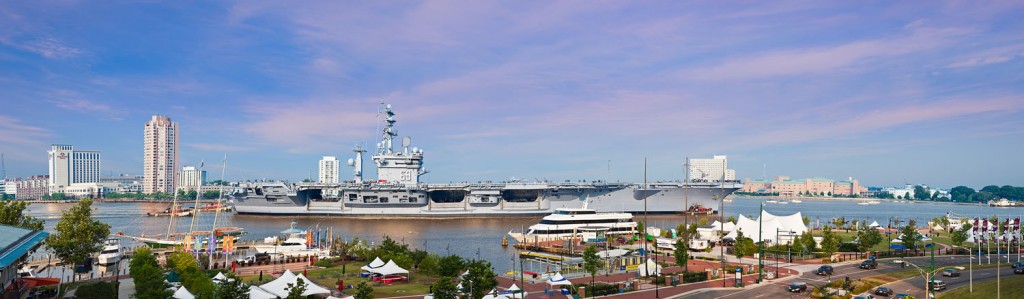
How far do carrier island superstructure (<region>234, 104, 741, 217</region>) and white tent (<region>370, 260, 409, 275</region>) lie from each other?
192 feet

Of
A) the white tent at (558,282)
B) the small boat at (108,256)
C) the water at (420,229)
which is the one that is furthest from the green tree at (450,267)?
the small boat at (108,256)

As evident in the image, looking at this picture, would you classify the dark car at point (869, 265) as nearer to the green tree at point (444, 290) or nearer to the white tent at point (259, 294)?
the green tree at point (444, 290)

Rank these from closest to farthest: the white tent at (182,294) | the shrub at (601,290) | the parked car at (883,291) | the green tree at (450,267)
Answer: the white tent at (182,294) → the parked car at (883,291) → the shrub at (601,290) → the green tree at (450,267)

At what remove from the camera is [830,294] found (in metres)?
32.1

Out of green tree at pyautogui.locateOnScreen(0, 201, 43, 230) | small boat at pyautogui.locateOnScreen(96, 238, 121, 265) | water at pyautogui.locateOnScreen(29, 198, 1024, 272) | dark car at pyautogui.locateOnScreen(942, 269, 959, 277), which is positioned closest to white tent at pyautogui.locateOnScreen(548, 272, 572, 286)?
water at pyautogui.locateOnScreen(29, 198, 1024, 272)

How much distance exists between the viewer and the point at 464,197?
101438mm

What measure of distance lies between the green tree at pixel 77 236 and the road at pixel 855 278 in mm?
37747

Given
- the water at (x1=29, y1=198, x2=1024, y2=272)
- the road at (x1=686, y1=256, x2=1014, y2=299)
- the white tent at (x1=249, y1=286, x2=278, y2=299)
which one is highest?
the white tent at (x1=249, y1=286, x2=278, y2=299)

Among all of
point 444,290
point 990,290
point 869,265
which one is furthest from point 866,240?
point 444,290

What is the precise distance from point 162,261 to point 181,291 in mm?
23667

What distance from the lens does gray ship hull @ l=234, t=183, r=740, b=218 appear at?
98812mm

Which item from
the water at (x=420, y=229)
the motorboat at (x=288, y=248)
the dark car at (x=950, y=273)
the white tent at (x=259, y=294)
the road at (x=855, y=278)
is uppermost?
the white tent at (x=259, y=294)

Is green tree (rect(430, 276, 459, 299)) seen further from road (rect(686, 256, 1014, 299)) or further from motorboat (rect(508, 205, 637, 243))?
motorboat (rect(508, 205, 637, 243))

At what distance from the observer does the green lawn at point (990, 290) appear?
1133 inches
